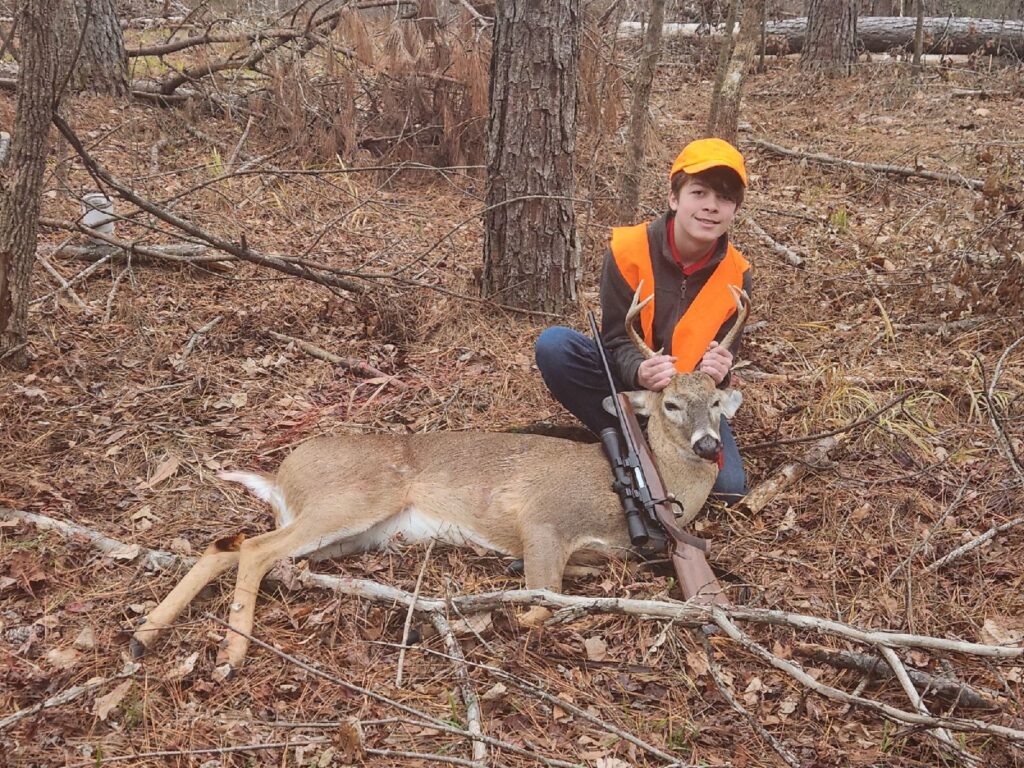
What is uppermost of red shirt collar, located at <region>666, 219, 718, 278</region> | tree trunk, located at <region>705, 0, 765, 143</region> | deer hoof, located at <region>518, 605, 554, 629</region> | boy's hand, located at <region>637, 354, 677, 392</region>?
tree trunk, located at <region>705, 0, 765, 143</region>

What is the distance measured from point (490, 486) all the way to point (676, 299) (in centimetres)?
118

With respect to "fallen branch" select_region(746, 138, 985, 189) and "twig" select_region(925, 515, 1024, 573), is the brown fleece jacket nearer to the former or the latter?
"twig" select_region(925, 515, 1024, 573)

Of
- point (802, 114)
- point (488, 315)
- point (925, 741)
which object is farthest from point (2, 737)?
point (802, 114)

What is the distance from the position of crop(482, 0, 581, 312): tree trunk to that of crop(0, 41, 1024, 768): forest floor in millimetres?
254

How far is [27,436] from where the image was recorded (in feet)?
12.5

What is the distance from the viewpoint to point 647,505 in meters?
3.43

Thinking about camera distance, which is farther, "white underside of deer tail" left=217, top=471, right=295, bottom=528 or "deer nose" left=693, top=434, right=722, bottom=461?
"white underside of deer tail" left=217, top=471, right=295, bottom=528

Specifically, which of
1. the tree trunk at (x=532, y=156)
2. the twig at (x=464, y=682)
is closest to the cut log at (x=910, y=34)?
the tree trunk at (x=532, y=156)

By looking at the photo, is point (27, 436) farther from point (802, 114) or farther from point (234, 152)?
point (802, 114)

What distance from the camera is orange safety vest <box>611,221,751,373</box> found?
382 cm

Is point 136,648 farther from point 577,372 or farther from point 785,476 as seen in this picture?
point 785,476

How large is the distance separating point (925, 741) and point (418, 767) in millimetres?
1429

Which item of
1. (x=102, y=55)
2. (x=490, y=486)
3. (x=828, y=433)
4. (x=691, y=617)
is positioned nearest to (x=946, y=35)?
(x=828, y=433)

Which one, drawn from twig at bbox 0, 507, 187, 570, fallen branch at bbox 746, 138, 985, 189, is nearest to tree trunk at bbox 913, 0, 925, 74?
fallen branch at bbox 746, 138, 985, 189
